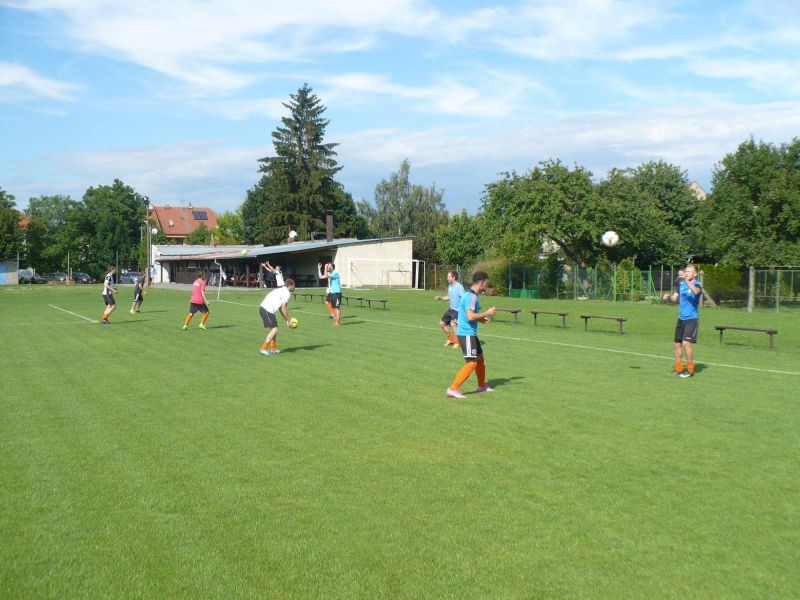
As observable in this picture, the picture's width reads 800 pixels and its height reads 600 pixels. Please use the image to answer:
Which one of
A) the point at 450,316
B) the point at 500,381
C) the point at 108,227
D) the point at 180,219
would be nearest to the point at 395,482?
the point at 500,381

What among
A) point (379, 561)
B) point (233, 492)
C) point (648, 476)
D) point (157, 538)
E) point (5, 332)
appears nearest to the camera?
point (379, 561)

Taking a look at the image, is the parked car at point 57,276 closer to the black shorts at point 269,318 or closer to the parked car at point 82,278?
the parked car at point 82,278

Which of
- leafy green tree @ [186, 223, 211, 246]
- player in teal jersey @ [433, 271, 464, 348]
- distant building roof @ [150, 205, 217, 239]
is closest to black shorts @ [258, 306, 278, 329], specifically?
player in teal jersey @ [433, 271, 464, 348]

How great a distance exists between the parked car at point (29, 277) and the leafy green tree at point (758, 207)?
7749 cm

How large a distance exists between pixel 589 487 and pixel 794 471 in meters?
2.05

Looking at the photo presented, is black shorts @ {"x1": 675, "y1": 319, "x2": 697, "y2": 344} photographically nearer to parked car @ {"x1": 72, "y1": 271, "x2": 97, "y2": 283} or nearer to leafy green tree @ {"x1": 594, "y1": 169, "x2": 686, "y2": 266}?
leafy green tree @ {"x1": 594, "y1": 169, "x2": 686, "y2": 266}

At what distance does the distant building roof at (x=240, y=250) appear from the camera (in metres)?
57.8

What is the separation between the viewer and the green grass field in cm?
468

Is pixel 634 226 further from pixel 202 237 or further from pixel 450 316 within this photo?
pixel 202 237

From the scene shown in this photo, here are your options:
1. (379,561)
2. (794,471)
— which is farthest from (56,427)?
(794,471)

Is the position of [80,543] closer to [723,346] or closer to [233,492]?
[233,492]

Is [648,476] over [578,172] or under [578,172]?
under

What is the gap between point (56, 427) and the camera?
28.5ft

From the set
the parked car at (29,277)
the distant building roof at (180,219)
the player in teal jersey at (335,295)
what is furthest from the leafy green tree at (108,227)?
the player in teal jersey at (335,295)
